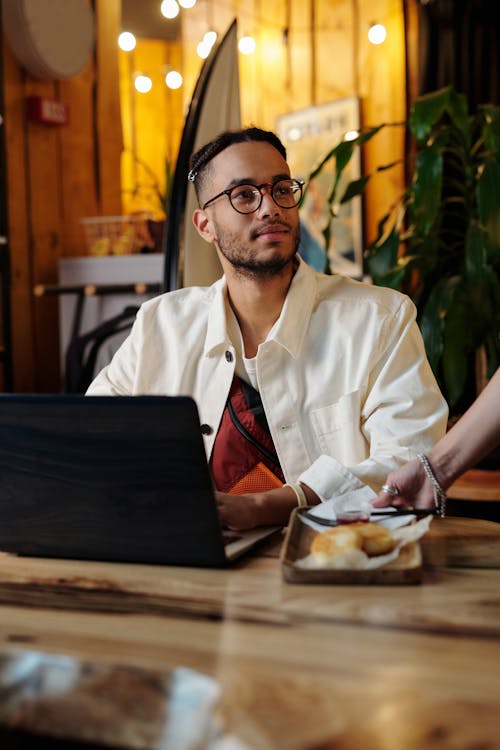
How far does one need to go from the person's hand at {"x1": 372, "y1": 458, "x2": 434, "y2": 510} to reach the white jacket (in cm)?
23

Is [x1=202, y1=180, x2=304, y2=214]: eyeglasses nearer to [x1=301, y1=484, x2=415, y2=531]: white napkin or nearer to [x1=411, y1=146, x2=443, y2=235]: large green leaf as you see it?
[x1=301, y1=484, x2=415, y2=531]: white napkin

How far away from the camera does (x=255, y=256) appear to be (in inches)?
68.5

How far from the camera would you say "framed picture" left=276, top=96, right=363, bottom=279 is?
551 centimetres

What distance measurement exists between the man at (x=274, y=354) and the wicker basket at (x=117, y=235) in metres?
1.91

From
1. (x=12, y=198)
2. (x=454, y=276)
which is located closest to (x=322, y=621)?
(x=454, y=276)

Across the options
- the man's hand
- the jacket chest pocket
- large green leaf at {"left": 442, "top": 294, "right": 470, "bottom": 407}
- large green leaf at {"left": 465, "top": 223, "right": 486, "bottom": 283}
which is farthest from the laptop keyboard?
large green leaf at {"left": 465, "top": 223, "right": 486, "bottom": 283}

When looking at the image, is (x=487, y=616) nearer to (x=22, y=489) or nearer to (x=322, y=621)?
(x=322, y=621)

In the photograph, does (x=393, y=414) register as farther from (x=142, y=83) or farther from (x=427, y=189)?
(x=142, y=83)

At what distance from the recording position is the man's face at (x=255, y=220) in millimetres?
1728

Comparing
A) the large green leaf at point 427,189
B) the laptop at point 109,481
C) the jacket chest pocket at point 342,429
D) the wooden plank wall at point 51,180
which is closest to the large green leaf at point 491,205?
the large green leaf at point 427,189

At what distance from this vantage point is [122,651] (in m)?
0.77

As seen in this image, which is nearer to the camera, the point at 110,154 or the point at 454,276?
the point at 454,276

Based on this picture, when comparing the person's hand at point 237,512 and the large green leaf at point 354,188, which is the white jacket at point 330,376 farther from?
the large green leaf at point 354,188

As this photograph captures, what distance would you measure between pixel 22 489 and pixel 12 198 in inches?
116
